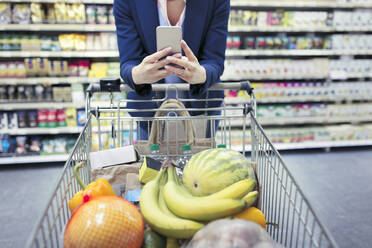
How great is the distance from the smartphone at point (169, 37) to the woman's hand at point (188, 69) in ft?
0.08

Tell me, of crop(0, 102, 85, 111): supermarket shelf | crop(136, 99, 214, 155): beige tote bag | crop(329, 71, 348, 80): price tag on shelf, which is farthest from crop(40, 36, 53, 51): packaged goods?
crop(329, 71, 348, 80): price tag on shelf

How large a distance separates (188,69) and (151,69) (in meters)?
0.13

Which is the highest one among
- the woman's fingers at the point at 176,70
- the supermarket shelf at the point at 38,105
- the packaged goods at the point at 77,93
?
the woman's fingers at the point at 176,70

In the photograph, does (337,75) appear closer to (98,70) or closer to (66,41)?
(98,70)

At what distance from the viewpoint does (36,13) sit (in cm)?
299

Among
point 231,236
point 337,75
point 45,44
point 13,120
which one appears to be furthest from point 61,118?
point 337,75

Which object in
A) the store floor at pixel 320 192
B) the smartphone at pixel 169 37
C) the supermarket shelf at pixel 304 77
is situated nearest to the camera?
the smartphone at pixel 169 37

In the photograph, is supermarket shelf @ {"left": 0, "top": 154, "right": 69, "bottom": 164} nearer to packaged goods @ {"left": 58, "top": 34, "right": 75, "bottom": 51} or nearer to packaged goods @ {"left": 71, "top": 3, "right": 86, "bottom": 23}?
packaged goods @ {"left": 58, "top": 34, "right": 75, "bottom": 51}

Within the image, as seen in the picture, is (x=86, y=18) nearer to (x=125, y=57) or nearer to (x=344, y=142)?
(x=125, y=57)

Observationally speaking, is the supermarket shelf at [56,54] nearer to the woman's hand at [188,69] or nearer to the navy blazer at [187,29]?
the navy blazer at [187,29]

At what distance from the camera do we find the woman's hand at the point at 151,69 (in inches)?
38.8

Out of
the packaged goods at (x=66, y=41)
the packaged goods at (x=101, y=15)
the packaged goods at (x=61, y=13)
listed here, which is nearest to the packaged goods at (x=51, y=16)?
the packaged goods at (x=61, y=13)

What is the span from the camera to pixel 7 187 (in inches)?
107

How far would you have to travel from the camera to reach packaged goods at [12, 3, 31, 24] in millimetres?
3006
